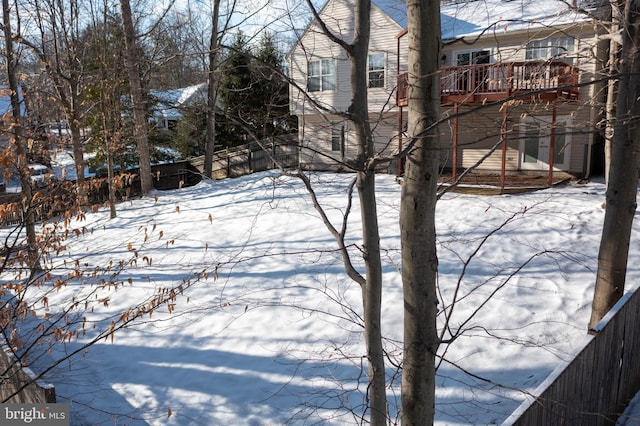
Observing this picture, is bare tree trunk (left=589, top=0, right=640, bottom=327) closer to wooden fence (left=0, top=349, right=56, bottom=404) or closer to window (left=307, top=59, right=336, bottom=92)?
wooden fence (left=0, top=349, right=56, bottom=404)

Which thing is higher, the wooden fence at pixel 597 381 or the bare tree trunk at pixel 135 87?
the bare tree trunk at pixel 135 87

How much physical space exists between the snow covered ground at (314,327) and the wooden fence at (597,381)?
0.46 m

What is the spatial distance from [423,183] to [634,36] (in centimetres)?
478

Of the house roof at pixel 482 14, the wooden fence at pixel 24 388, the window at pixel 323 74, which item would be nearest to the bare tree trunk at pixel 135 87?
the window at pixel 323 74

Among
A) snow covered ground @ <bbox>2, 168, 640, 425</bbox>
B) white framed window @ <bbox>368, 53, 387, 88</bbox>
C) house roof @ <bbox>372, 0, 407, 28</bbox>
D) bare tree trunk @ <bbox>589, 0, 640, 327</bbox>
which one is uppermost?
house roof @ <bbox>372, 0, 407, 28</bbox>

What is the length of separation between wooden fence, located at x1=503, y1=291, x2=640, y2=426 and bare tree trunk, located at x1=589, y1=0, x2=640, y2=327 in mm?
505

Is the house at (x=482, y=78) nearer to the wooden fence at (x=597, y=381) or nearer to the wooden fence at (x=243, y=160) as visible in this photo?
the wooden fence at (x=243, y=160)

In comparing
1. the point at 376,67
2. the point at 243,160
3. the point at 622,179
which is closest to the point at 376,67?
the point at 376,67

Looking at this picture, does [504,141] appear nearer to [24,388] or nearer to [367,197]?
[367,197]

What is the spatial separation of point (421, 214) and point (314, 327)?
5.66 metres

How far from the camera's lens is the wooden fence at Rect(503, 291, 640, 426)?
3.86 m

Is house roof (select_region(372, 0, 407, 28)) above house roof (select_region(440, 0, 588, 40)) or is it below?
above

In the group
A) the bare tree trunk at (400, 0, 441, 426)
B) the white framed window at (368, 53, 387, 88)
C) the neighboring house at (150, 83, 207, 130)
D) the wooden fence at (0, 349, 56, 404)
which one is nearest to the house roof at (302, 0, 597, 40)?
the white framed window at (368, 53, 387, 88)

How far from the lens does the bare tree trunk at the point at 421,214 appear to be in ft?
7.42
